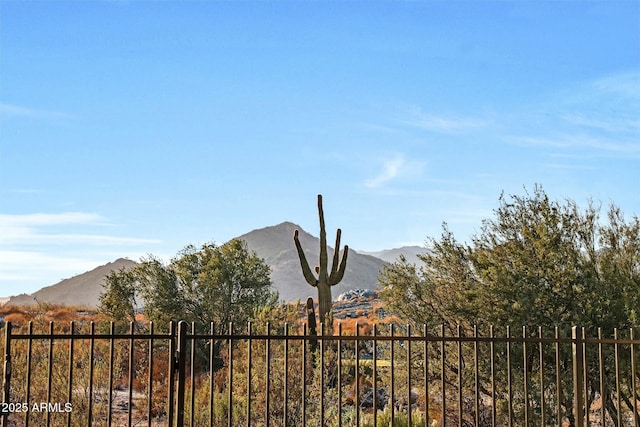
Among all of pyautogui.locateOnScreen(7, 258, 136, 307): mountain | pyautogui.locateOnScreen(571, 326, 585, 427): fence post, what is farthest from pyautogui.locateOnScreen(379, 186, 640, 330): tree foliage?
pyautogui.locateOnScreen(7, 258, 136, 307): mountain

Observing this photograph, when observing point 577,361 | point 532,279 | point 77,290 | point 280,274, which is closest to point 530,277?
point 532,279

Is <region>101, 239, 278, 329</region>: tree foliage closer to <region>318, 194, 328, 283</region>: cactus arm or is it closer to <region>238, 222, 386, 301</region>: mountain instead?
<region>318, 194, 328, 283</region>: cactus arm

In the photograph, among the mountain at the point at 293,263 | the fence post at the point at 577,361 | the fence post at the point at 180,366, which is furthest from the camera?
the mountain at the point at 293,263

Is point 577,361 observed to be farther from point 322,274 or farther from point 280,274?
point 280,274

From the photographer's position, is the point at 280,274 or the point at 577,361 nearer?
the point at 577,361

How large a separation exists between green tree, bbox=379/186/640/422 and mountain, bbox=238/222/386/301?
56.3 m

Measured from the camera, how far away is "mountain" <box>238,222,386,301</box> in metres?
77.9

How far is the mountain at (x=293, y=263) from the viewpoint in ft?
255

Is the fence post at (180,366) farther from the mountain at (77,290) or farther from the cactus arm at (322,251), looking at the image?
the mountain at (77,290)

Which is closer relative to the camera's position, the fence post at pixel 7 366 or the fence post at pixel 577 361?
the fence post at pixel 7 366

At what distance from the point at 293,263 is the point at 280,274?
9.20ft

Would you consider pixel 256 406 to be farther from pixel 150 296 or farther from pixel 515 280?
pixel 150 296

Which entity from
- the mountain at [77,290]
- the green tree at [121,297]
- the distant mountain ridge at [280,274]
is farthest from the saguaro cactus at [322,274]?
the mountain at [77,290]

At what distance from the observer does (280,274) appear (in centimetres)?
8075
